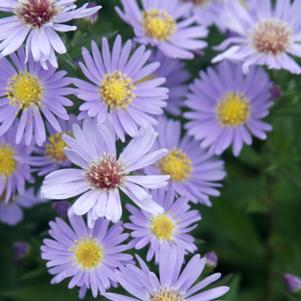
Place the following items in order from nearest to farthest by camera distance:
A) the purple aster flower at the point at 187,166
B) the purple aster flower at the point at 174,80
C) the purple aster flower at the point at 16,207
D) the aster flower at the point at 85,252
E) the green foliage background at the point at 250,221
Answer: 1. the aster flower at the point at 85,252
2. the purple aster flower at the point at 187,166
3. the purple aster flower at the point at 16,207
4. the green foliage background at the point at 250,221
5. the purple aster flower at the point at 174,80

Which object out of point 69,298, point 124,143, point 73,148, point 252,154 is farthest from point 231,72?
point 69,298

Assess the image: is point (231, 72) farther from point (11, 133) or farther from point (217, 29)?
point (11, 133)

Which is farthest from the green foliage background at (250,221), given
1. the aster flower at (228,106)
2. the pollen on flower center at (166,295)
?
the pollen on flower center at (166,295)

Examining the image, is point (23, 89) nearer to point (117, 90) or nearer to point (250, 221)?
point (117, 90)

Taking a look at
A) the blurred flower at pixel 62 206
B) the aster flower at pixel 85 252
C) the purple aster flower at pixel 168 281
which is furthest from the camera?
the blurred flower at pixel 62 206

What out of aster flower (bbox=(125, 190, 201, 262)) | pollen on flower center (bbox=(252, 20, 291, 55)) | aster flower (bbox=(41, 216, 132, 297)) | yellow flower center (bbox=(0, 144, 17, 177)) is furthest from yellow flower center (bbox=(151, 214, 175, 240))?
pollen on flower center (bbox=(252, 20, 291, 55))

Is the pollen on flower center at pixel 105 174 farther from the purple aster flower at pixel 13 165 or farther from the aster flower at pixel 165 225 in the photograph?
the purple aster flower at pixel 13 165

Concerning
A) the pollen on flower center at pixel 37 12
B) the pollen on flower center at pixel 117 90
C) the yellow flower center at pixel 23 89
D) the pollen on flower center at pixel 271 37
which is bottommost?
the yellow flower center at pixel 23 89

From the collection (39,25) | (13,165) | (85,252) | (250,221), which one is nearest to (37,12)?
(39,25)
